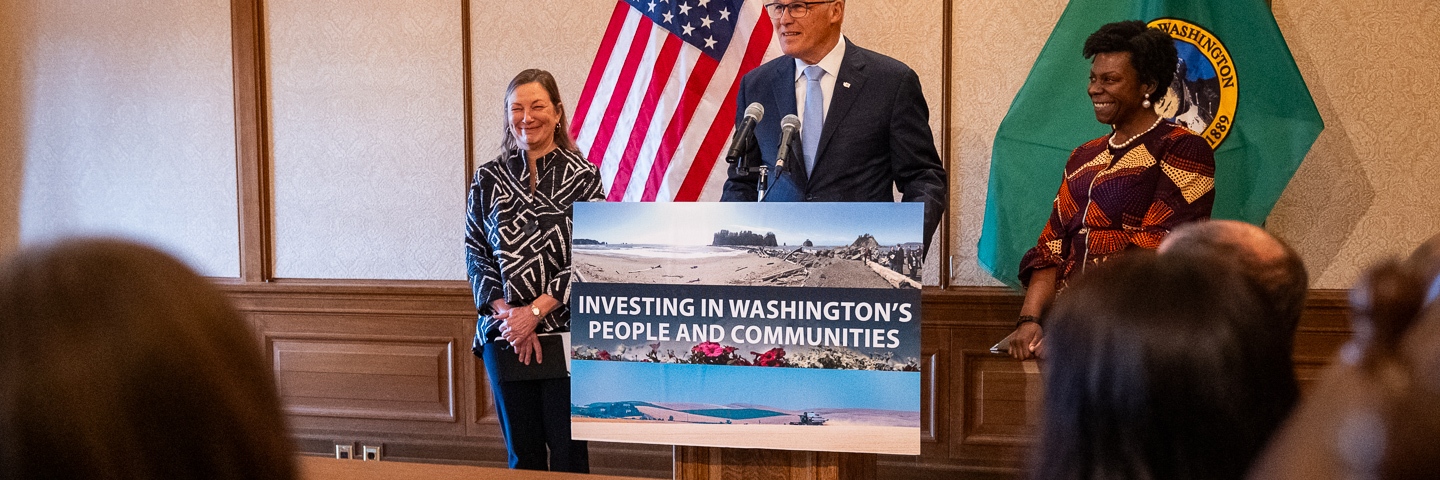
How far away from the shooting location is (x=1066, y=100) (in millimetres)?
3338

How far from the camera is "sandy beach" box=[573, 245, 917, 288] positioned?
2217 millimetres

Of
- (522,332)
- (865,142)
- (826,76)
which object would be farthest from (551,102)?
(865,142)

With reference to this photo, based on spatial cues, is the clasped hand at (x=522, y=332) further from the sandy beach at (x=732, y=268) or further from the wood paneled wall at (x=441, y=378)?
the wood paneled wall at (x=441, y=378)

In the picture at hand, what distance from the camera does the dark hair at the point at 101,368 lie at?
2.09ft

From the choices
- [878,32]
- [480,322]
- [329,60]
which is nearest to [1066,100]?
[878,32]

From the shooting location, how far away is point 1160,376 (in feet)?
2.58

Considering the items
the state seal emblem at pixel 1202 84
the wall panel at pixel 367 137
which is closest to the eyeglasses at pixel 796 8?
the state seal emblem at pixel 1202 84

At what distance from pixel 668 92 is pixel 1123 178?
197cm

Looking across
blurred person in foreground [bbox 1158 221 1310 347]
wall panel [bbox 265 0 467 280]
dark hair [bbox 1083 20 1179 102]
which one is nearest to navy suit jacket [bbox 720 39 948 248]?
dark hair [bbox 1083 20 1179 102]

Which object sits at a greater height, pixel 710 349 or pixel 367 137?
pixel 367 137

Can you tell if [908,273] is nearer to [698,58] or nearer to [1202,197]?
[1202,197]

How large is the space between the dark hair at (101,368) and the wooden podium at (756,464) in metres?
1.78

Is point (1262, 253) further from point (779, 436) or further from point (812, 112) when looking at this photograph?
point (812, 112)

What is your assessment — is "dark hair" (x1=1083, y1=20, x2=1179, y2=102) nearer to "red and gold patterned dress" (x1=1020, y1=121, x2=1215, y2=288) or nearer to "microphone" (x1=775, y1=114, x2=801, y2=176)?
"red and gold patterned dress" (x1=1020, y1=121, x2=1215, y2=288)
